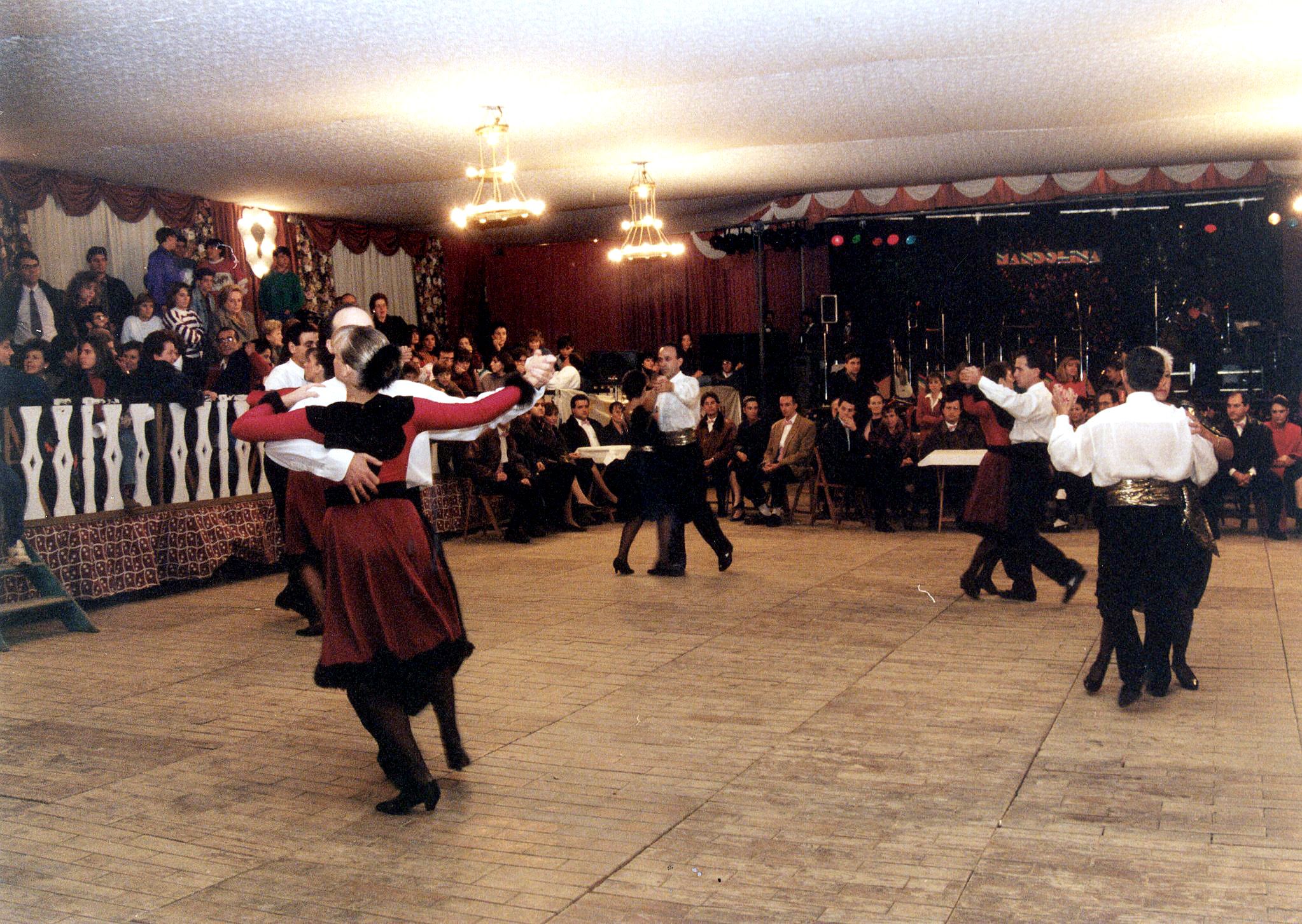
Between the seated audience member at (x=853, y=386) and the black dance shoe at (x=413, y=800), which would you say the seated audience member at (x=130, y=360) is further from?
the seated audience member at (x=853, y=386)

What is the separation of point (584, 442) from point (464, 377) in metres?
1.38

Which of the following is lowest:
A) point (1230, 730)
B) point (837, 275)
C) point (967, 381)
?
point (1230, 730)

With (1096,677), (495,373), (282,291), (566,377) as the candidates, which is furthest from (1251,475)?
(282,291)

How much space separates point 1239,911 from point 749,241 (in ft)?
43.3

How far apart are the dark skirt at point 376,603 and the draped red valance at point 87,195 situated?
8979mm

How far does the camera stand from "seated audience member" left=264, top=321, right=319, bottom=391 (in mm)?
6207

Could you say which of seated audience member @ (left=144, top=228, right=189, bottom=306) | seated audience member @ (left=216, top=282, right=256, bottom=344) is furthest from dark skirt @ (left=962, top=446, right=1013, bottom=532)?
seated audience member @ (left=144, top=228, right=189, bottom=306)

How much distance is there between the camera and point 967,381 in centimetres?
687

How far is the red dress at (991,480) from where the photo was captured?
7.04 meters

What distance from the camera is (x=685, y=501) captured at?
8.33 meters

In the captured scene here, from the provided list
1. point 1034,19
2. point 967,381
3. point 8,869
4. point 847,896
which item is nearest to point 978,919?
point 847,896

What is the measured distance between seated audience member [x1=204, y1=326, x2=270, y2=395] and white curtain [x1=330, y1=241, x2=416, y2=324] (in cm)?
467

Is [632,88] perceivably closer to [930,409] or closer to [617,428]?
[617,428]

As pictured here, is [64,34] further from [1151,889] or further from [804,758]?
[1151,889]
